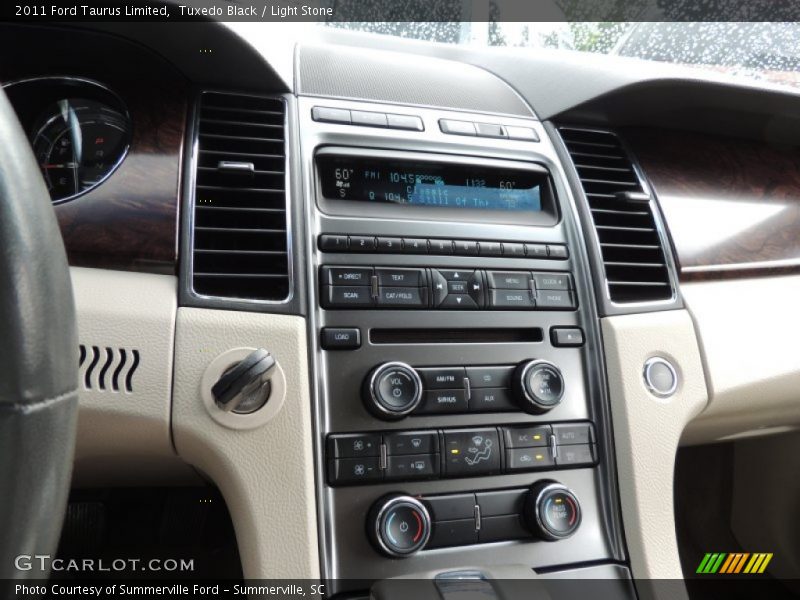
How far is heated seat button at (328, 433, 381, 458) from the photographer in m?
0.88

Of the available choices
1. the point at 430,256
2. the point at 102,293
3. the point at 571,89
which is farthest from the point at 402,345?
the point at 571,89

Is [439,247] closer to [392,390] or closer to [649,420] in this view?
[392,390]

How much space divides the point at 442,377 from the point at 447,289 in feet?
0.45

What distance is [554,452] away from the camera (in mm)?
971

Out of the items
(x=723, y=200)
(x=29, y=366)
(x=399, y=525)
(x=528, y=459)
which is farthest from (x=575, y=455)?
(x=29, y=366)

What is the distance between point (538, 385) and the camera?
3.15ft

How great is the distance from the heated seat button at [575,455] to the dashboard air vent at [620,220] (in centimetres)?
27

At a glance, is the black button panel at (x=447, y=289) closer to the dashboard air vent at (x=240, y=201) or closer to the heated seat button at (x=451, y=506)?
the dashboard air vent at (x=240, y=201)

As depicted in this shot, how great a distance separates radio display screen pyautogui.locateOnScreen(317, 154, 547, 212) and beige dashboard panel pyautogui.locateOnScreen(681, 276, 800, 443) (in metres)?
0.35

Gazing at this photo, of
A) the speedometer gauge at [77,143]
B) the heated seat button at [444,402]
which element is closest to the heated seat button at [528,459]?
the heated seat button at [444,402]

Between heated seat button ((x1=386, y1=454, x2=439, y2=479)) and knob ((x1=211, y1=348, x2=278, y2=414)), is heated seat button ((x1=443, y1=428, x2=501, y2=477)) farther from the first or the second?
knob ((x1=211, y1=348, x2=278, y2=414))

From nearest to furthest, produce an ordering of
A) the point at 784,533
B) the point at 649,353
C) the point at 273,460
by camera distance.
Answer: the point at 273,460 < the point at 649,353 < the point at 784,533

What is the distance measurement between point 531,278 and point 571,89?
0.42 m

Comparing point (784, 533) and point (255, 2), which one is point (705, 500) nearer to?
point (784, 533)
